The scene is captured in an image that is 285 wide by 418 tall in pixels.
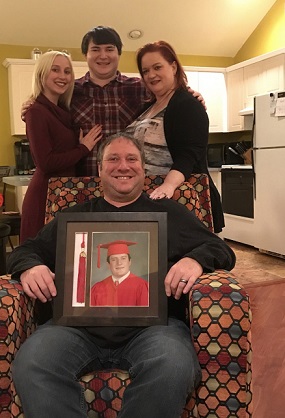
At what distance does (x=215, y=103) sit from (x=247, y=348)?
16.8 ft

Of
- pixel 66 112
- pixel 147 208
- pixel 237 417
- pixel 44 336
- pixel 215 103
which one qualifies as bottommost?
pixel 237 417

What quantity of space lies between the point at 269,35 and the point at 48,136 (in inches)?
169

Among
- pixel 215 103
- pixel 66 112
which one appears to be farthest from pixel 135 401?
pixel 215 103

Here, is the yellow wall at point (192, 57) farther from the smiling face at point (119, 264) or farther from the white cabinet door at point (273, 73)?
the smiling face at point (119, 264)

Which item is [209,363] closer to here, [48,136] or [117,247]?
[117,247]

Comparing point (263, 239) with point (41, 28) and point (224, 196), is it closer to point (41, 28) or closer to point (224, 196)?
point (224, 196)

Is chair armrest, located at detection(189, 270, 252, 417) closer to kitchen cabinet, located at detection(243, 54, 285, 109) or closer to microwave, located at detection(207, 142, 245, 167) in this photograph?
kitchen cabinet, located at detection(243, 54, 285, 109)

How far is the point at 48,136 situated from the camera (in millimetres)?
2230

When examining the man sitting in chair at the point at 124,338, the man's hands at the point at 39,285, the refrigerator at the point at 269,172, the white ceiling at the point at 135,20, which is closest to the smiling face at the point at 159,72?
the man sitting in chair at the point at 124,338

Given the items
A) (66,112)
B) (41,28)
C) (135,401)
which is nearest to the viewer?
(135,401)

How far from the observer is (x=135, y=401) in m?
1.19

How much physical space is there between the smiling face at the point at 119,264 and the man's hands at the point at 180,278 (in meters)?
0.13

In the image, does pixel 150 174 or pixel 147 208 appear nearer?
pixel 147 208

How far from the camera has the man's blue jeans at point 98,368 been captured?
1189 millimetres
